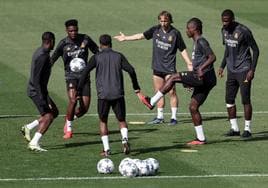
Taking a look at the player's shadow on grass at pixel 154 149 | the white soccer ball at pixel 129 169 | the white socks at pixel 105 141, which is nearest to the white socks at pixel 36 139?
the white socks at pixel 105 141

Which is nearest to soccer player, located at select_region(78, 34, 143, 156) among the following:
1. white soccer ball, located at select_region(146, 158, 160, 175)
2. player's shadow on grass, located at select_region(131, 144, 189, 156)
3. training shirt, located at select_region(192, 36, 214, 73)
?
player's shadow on grass, located at select_region(131, 144, 189, 156)

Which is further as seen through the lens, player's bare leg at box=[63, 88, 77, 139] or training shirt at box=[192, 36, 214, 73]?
player's bare leg at box=[63, 88, 77, 139]

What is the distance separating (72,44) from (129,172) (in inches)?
217

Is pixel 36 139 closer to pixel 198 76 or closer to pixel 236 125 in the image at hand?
pixel 198 76

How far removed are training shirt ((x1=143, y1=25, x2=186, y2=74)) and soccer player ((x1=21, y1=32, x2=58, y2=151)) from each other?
441 cm

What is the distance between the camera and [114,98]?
69.7ft

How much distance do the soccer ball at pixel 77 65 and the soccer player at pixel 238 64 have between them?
3164mm

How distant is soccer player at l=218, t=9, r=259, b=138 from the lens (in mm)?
23672

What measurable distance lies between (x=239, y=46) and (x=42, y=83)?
4.69 m

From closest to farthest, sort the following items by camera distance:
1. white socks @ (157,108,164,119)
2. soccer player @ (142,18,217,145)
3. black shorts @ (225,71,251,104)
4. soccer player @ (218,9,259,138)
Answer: soccer player @ (142,18,217,145) < soccer player @ (218,9,259,138) < black shorts @ (225,71,251,104) < white socks @ (157,108,164,119)

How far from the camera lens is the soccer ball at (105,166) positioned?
64.3 ft

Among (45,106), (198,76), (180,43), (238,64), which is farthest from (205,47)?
(45,106)

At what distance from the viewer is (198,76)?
74.1ft

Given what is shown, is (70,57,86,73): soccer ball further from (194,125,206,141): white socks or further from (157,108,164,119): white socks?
(194,125,206,141): white socks
